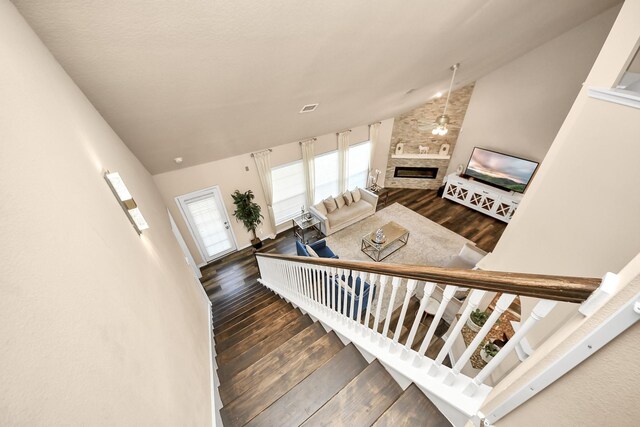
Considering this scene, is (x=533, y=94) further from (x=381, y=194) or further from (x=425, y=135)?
(x=381, y=194)

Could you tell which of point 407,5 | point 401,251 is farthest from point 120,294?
point 401,251

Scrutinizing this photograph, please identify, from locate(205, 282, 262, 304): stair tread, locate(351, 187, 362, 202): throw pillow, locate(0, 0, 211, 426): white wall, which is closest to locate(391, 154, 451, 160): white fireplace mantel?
locate(351, 187, 362, 202): throw pillow

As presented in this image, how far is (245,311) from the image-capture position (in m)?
3.71

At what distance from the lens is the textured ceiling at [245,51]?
1.22 meters

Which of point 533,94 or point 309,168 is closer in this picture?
point 533,94

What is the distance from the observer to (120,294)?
2.94 ft

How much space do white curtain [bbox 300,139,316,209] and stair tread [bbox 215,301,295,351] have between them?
3.25 m

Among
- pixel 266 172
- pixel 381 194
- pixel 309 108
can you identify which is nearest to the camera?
pixel 309 108

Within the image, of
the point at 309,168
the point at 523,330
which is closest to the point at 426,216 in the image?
the point at 309,168

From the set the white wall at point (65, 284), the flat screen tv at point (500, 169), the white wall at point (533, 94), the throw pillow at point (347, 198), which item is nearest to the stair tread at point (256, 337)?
the white wall at point (65, 284)

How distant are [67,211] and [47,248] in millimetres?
244

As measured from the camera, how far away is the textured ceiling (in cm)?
122

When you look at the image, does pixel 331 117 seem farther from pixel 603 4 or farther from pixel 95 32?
pixel 603 4

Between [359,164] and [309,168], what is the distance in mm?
1893
